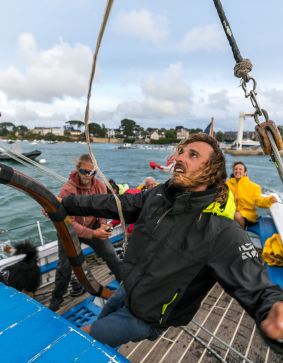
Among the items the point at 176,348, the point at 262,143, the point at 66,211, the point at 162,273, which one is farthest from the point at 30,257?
the point at 262,143

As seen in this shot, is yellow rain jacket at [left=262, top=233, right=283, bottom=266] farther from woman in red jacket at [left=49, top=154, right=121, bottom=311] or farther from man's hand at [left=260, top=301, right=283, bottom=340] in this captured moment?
man's hand at [left=260, top=301, right=283, bottom=340]

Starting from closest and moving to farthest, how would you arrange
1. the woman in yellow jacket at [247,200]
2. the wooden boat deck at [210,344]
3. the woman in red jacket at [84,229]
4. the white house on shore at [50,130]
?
the wooden boat deck at [210,344], the woman in red jacket at [84,229], the woman in yellow jacket at [247,200], the white house on shore at [50,130]

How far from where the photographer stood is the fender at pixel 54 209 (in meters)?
1.56

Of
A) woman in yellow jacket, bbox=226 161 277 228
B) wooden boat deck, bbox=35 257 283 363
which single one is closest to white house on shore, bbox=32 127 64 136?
woman in yellow jacket, bbox=226 161 277 228

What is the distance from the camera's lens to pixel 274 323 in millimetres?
956

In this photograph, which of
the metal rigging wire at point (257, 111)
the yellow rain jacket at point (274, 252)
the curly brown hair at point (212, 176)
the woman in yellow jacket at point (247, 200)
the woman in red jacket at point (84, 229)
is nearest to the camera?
the metal rigging wire at point (257, 111)

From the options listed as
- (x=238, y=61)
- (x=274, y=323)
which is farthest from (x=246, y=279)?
(x=238, y=61)

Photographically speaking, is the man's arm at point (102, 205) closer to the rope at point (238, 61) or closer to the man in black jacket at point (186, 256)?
the man in black jacket at point (186, 256)

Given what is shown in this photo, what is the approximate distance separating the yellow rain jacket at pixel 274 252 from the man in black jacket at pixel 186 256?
246 centimetres

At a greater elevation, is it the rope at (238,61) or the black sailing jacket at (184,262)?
the rope at (238,61)

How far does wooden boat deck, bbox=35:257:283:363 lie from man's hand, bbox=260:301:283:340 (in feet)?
5.28

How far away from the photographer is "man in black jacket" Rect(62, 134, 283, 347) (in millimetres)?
1240

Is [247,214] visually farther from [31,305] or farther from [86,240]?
[31,305]

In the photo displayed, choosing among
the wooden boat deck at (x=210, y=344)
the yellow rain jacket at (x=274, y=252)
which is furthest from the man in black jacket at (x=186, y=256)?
the yellow rain jacket at (x=274, y=252)
